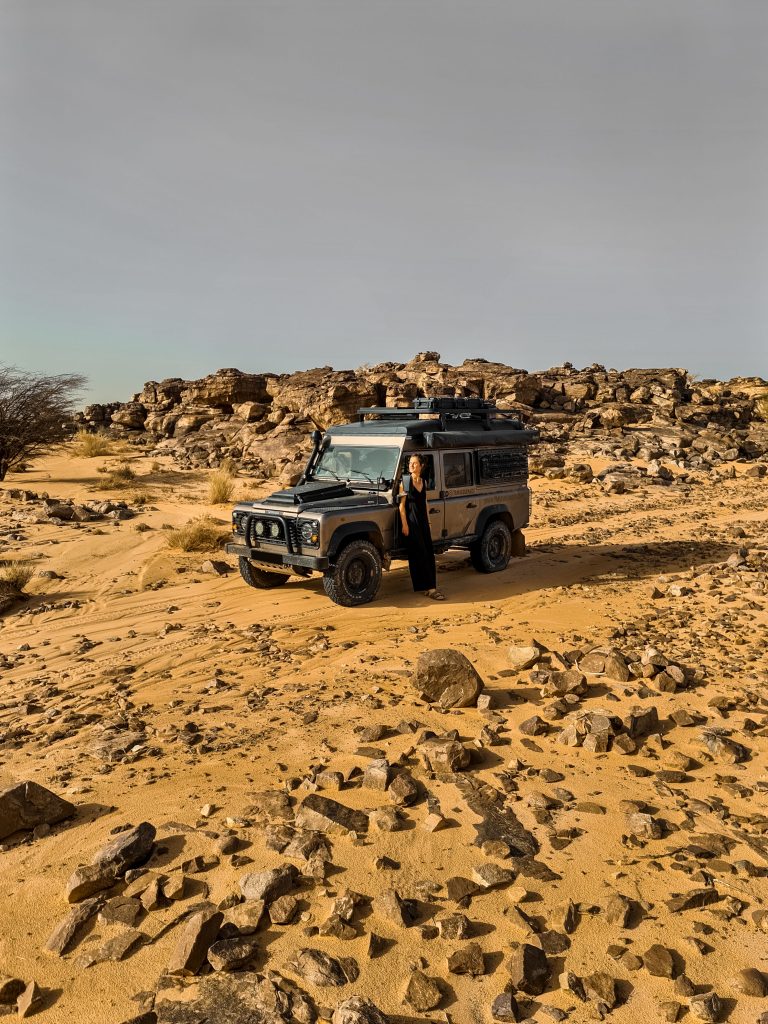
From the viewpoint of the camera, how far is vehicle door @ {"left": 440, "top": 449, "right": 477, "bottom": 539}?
388 inches

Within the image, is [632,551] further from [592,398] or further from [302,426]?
[592,398]

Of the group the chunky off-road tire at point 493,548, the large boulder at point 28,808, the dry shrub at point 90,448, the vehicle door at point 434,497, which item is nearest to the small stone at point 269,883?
the large boulder at point 28,808

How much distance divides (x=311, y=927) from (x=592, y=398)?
3845cm

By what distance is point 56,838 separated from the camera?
4.00 metres

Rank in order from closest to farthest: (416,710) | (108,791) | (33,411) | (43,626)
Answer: (108,791)
(416,710)
(43,626)
(33,411)

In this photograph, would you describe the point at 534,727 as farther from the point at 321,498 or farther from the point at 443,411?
the point at 443,411

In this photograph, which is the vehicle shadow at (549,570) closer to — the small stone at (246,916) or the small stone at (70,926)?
the small stone at (246,916)

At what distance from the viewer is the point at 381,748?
5.08 meters

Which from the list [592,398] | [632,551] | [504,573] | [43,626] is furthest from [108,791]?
[592,398]

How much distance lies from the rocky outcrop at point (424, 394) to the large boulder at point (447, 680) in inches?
616

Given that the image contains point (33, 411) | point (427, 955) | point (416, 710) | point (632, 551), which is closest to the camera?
point (427, 955)

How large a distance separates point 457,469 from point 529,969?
7.51 meters

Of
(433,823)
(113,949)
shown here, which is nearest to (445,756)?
(433,823)

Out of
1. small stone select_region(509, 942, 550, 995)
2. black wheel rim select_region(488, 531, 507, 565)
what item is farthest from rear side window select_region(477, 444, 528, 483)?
small stone select_region(509, 942, 550, 995)
